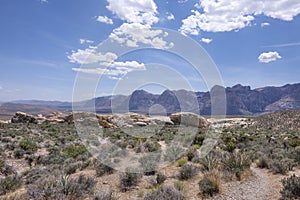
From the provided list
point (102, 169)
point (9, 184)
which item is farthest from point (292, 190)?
point (9, 184)

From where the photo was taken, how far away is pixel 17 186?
27.6 feet

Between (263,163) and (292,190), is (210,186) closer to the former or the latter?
(292,190)

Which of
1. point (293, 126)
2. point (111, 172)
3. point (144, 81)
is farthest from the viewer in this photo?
point (293, 126)

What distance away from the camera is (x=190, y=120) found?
36656 millimetres

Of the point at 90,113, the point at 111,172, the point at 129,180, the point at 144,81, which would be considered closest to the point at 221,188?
the point at 129,180

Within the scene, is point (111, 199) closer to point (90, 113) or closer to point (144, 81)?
point (144, 81)

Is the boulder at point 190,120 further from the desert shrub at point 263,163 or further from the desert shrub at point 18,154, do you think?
the desert shrub at point 18,154

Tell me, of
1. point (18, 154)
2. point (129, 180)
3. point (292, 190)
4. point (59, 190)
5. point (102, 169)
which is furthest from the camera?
point (18, 154)

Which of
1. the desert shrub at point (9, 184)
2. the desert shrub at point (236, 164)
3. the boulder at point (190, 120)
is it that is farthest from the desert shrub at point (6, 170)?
the boulder at point (190, 120)

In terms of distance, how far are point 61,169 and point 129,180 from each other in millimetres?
3902

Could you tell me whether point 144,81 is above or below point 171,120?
above

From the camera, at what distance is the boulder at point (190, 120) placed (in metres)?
34.9

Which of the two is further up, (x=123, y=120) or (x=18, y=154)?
(x=123, y=120)

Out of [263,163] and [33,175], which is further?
[263,163]
